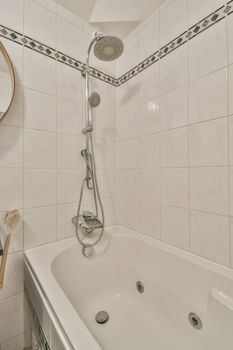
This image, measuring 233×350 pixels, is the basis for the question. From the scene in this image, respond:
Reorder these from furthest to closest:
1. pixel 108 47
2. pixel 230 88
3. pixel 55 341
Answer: pixel 108 47, pixel 230 88, pixel 55 341

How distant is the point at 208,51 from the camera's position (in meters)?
0.89

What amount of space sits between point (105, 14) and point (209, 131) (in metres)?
1.14

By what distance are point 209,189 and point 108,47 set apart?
101cm

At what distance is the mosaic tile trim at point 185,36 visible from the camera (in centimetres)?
84

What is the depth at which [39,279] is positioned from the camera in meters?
0.76

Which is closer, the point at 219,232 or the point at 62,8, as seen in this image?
the point at 219,232

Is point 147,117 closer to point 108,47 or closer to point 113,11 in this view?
point 108,47

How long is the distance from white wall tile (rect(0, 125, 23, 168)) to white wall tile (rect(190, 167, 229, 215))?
100 cm

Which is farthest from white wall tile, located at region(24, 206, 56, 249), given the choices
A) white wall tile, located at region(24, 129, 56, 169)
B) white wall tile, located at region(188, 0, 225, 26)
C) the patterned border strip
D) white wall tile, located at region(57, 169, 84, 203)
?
white wall tile, located at region(188, 0, 225, 26)

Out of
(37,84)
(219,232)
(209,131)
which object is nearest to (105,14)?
(37,84)

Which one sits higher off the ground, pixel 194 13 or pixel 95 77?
pixel 194 13

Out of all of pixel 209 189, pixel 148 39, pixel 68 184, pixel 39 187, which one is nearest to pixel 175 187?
pixel 209 189

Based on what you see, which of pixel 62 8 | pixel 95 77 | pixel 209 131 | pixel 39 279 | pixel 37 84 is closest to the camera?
pixel 39 279

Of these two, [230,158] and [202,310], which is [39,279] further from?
[230,158]
